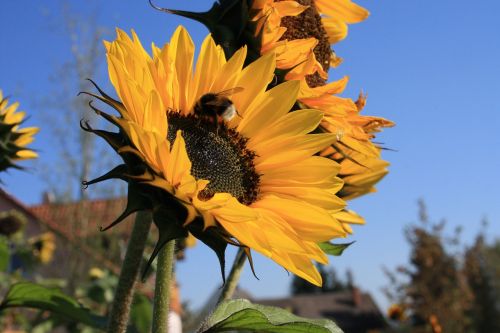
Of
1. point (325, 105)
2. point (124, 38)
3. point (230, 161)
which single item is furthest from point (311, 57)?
point (124, 38)

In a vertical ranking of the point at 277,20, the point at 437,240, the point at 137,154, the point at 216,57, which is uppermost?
the point at 437,240

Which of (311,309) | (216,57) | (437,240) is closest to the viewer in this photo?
(216,57)

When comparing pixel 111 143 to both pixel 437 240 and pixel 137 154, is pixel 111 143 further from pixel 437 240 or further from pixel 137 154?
pixel 437 240

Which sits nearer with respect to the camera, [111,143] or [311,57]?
[111,143]

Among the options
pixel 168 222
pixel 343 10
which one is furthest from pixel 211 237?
pixel 343 10

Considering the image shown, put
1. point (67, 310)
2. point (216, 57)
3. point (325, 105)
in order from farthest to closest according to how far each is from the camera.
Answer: point (67, 310) < point (325, 105) < point (216, 57)

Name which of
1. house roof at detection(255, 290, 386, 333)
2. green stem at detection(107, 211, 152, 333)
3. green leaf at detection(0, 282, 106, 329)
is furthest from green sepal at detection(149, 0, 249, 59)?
house roof at detection(255, 290, 386, 333)

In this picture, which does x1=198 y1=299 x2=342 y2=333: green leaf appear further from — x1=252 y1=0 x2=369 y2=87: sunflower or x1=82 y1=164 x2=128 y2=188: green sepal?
x1=252 y1=0 x2=369 y2=87: sunflower

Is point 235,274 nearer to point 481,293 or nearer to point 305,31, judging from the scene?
point 305,31
